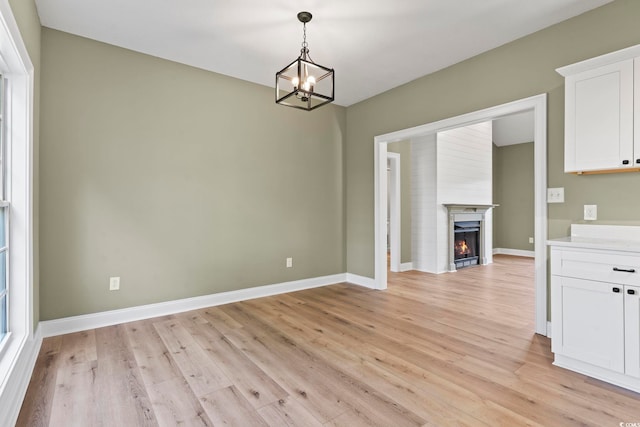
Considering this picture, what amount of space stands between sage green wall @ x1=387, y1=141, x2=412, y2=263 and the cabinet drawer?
3.74m

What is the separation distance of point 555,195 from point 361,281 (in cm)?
277

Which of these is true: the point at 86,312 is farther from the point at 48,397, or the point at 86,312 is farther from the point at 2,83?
the point at 2,83

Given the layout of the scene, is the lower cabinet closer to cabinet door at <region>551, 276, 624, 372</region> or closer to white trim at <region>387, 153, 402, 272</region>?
cabinet door at <region>551, 276, 624, 372</region>

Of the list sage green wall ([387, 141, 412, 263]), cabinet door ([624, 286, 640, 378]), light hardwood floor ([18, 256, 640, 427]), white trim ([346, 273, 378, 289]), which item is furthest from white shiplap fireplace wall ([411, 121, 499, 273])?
cabinet door ([624, 286, 640, 378])

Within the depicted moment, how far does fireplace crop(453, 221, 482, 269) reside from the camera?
624 centimetres

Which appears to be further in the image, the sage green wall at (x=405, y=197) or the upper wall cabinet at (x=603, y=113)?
the sage green wall at (x=405, y=197)

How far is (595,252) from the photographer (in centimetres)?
217

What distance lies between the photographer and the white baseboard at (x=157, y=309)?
2940 millimetres

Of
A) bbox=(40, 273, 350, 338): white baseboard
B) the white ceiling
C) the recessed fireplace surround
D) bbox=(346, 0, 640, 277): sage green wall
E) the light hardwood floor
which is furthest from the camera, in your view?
the recessed fireplace surround

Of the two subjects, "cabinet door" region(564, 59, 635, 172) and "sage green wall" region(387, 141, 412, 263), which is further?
"sage green wall" region(387, 141, 412, 263)

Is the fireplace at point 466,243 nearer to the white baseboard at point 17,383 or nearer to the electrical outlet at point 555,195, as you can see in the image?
the electrical outlet at point 555,195

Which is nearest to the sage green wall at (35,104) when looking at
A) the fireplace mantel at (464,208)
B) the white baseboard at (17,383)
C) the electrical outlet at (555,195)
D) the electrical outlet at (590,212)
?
the white baseboard at (17,383)

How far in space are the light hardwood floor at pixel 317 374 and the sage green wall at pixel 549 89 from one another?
1.25 meters

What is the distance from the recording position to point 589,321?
7.11 ft
